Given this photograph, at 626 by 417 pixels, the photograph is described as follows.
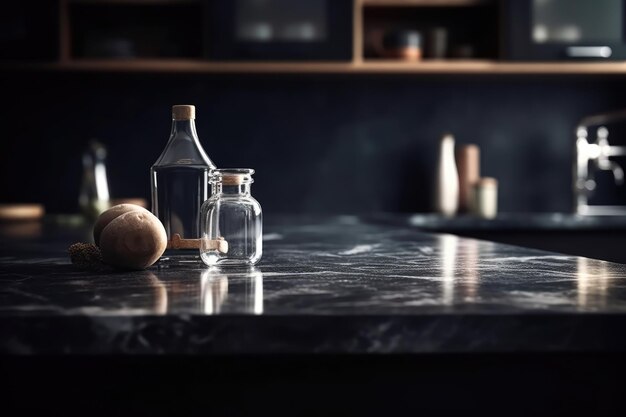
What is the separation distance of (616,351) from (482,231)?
2046 mm

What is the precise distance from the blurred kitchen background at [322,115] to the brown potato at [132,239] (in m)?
2.06

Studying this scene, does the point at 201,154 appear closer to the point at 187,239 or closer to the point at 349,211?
the point at 187,239

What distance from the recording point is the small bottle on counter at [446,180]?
9.72ft

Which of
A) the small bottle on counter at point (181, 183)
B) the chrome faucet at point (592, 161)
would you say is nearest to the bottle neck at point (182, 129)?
the small bottle on counter at point (181, 183)

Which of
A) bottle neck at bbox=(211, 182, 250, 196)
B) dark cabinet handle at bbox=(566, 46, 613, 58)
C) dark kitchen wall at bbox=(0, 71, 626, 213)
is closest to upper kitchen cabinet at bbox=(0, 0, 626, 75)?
dark cabinet handle at bbox=(566, 46, 613, 58)

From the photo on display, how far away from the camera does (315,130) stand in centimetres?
317

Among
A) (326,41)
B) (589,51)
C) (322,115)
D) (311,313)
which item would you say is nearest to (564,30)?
(589,51)

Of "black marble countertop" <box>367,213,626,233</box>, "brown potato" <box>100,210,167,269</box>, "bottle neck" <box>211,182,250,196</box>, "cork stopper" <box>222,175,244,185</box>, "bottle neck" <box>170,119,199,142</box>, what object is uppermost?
"bottle neck" <box>170,119,199,142</box>

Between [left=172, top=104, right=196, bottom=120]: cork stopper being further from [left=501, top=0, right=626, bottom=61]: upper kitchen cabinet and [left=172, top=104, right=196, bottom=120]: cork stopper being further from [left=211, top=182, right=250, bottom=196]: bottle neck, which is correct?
[left=501, top=0, right=626, bottom=61]: upper kitchen cabinet

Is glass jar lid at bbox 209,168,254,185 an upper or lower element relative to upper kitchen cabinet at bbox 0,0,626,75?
lower

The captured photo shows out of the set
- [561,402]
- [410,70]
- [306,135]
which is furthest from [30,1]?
[561,402]

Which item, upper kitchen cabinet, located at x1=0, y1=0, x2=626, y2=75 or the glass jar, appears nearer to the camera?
the glass jar

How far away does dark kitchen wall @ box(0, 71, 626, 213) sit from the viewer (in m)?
3.11

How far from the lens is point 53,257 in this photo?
3.72ft
